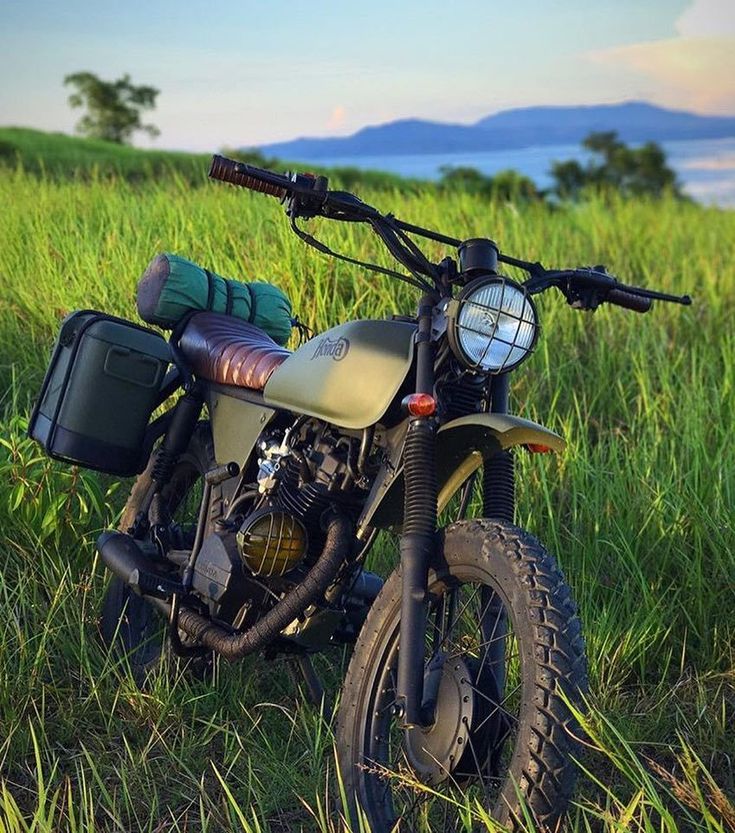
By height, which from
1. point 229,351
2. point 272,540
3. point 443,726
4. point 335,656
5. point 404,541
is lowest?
point 335,656

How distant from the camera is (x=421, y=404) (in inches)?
97.7

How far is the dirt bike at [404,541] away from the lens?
242 centimetres

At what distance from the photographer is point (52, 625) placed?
11.9ft

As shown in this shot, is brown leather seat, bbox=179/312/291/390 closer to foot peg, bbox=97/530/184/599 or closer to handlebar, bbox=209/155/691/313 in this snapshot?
foot peg, bbox=97/530/184/599

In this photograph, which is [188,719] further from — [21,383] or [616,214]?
[616,214]

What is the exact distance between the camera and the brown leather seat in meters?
3.26

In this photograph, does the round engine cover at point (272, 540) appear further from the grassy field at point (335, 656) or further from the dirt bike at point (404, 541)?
the grassy field at point (335, 656)

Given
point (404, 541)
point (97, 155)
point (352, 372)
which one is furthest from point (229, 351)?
point (97, 155)

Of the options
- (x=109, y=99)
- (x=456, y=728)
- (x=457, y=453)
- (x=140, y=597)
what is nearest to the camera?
(x=456, y=728)

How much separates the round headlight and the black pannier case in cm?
137

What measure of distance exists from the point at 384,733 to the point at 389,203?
611 cm

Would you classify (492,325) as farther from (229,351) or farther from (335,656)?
(335,656)

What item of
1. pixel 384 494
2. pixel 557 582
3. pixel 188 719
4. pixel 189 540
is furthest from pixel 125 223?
pixel 557 582

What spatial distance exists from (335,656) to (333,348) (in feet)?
3.97
